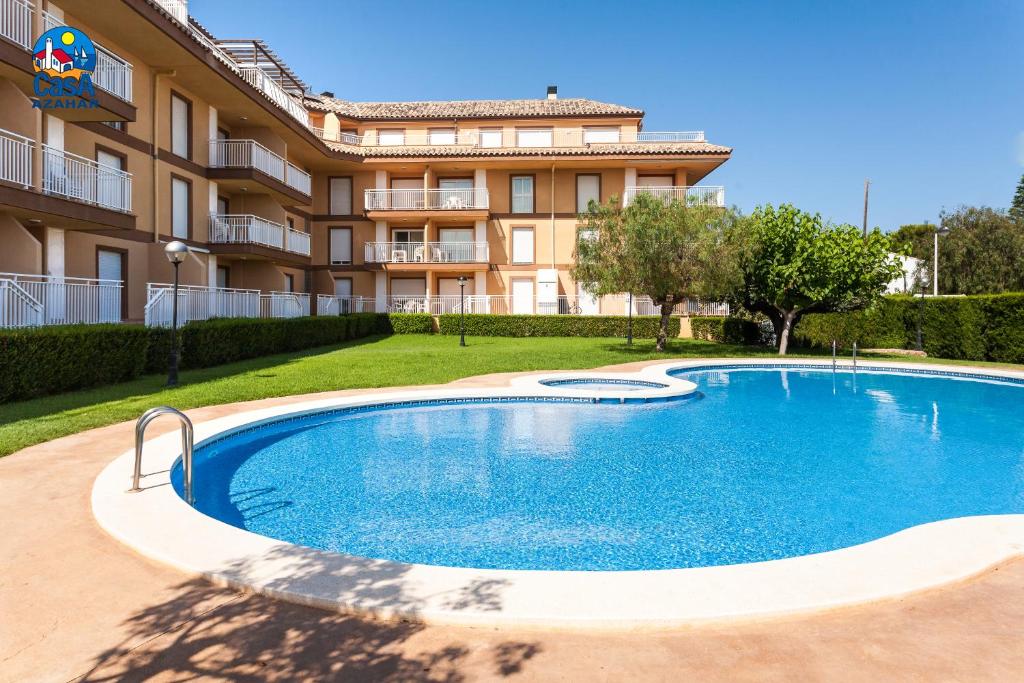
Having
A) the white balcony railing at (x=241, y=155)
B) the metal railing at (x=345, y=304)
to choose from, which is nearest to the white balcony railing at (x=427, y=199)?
the metal railing at (x=345, y=304)

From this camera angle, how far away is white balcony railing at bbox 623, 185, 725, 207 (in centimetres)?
2161

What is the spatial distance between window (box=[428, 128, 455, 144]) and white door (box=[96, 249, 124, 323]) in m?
20.4

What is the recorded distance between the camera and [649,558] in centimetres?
521

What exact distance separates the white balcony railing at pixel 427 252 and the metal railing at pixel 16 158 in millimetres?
18299

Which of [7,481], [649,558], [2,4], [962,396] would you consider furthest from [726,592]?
[2,4]

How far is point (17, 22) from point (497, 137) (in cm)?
2366

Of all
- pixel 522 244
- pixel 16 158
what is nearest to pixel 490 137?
pixel 522 244

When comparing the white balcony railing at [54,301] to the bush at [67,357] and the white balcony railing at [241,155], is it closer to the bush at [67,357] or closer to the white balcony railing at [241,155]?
the bush at [67,357]

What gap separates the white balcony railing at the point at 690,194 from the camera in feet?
70.9

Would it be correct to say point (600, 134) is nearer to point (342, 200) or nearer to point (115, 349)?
point (342, 200)

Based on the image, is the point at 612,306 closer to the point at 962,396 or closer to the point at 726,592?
the point at 962,396

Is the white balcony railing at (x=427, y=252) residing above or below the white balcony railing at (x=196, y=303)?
above

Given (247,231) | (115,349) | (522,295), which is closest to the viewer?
(115,349)

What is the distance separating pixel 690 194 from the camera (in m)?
22.0
